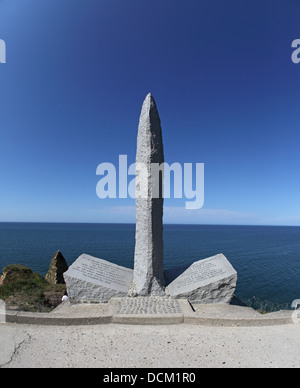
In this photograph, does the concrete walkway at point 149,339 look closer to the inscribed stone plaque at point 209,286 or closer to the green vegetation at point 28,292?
the inscribed stone plaque at point 209,286

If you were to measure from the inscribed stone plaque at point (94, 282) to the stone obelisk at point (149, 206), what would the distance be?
529 mm

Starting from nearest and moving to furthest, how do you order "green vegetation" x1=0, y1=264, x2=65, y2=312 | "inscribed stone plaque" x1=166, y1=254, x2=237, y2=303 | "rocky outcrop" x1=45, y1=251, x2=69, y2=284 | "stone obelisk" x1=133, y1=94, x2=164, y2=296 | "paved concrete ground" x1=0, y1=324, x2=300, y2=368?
"paved concrete ground" x1=0, y1=324, x2=300, y2=368 < "inscribed stone plaque" x1=166, y1=254, x2=237, y2=303 < "stone obelisk" x1=133, y1=94, x2=164, y2=296 < "green vegetation" x1=0, y1=264, x2=65, y2=312 < "rocky outcrop" x1=45, y1=251, x2=69, y2=284

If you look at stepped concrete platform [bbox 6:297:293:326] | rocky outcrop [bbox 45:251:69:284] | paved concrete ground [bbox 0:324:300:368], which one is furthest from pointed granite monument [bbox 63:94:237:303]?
rocky outcrop [bbox 45:251:69:284]

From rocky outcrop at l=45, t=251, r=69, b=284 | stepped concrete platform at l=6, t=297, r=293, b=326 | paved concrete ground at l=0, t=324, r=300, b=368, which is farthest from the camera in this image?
rocky outcrop at l=45, t=251, r=69, b=284

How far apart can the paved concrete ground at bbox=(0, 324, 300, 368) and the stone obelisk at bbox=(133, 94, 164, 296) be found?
212 cm

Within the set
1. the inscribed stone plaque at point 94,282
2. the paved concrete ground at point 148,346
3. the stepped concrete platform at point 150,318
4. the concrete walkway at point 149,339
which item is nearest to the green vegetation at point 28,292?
the inscribed stone plaque at point 94,282

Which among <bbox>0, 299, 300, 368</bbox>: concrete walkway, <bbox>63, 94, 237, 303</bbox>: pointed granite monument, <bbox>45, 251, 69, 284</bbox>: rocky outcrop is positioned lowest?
<bbox>45, 251, 69, 284</bbox>: rocky outcrop

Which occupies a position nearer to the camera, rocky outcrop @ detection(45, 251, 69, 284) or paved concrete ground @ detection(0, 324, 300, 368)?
paved concrete ground @ detection(0, 324, 300, 368)

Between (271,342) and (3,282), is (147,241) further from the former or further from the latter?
(3,282)

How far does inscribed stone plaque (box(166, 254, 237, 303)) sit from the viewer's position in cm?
659

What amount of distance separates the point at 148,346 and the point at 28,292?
23.9 feet

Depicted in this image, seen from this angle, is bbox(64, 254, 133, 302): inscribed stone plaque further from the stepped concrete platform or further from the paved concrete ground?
the paved concrete ground

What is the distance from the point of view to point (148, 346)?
421cm
